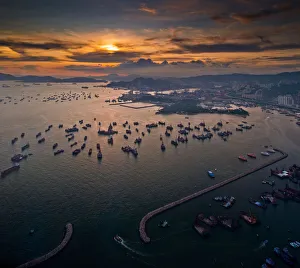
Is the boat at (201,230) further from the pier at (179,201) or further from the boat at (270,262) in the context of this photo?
the boat at (270,262)

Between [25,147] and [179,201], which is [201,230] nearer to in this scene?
[179,201]

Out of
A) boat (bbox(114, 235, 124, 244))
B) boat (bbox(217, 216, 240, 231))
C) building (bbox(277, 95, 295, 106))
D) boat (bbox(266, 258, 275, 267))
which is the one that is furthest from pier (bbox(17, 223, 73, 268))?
building (bbox(277, 95, 295, 106))

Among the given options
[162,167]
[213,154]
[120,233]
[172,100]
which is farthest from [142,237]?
[172,100]

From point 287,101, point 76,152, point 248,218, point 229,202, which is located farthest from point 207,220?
point 287,101

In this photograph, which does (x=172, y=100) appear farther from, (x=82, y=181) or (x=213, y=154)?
(x=82, y=181)

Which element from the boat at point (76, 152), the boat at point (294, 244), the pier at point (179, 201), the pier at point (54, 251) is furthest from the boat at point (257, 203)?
the boat at point (76, 152)

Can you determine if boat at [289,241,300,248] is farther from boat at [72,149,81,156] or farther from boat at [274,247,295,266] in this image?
boat at [72,149,81,156]
